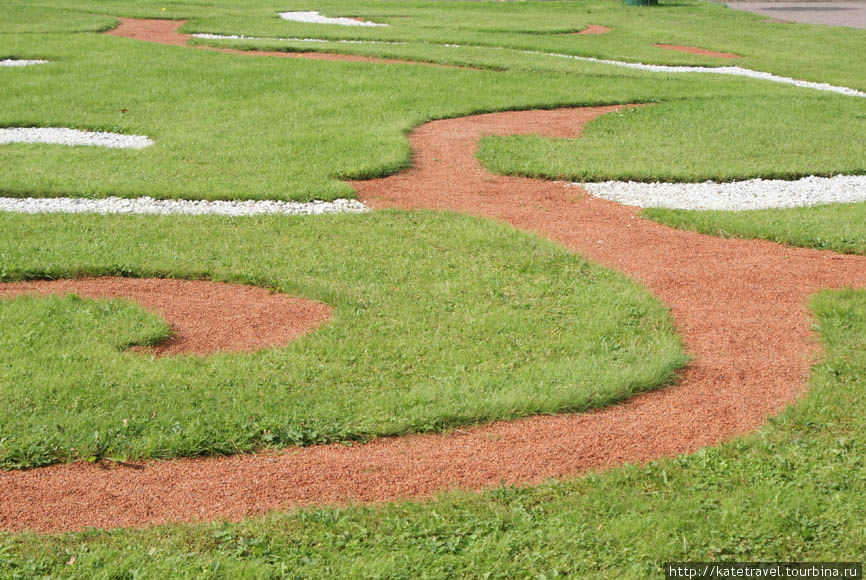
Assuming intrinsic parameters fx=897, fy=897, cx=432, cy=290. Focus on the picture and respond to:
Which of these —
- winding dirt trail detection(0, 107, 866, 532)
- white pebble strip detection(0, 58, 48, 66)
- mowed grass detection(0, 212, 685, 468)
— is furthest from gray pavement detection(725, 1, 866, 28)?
mowed grass detection(0, 212, 685, 468)

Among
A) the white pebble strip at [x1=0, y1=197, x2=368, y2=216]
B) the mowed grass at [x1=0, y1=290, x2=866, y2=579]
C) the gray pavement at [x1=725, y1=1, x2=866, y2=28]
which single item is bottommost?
the mowed grass at [x1=0, y1=290, x2=866, y2=579]

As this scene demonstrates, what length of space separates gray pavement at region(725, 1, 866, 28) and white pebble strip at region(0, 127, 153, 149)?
77.7ft

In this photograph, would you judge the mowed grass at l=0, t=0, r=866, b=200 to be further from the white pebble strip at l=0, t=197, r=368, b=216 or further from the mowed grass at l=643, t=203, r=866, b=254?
the mowed grass at l=643, t=203, r=866, b=254

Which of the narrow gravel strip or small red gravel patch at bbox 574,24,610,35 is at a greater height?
small red gravel patch at bbox 574,24,610,35

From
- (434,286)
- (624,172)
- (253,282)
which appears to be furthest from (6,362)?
(624,172)

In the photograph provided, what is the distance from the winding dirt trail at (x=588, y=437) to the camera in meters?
4.41

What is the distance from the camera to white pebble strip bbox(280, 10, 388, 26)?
1007 inches

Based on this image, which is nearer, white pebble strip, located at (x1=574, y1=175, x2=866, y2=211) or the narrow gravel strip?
white pebble strip, located at (x1=574, y1=175, x2=866, y2=211)

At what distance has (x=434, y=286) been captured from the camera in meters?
6.99

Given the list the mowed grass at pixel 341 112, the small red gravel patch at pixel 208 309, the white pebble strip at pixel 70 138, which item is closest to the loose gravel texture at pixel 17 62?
the mowed grass at pixel 341 112

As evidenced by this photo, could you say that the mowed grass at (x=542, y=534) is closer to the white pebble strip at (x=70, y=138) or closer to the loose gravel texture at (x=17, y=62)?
the white pebble strip at (x=70, y=138)

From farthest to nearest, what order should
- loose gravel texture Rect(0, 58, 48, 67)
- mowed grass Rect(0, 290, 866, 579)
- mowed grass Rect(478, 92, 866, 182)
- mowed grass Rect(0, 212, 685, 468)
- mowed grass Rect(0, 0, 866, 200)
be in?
loose gravel texture Rect(0, 58, 48, 67) < mowed grass Rect(478, 92, 866, 182) < mowed grass Rect(0, 0, 866, 200) < mowed grass Rect(0, 212, 685, 468) < mowed grass Rect(0, 290, 866, 579)

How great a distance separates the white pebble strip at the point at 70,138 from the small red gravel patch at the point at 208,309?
5063 mm

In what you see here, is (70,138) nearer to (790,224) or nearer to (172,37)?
(790,224)
